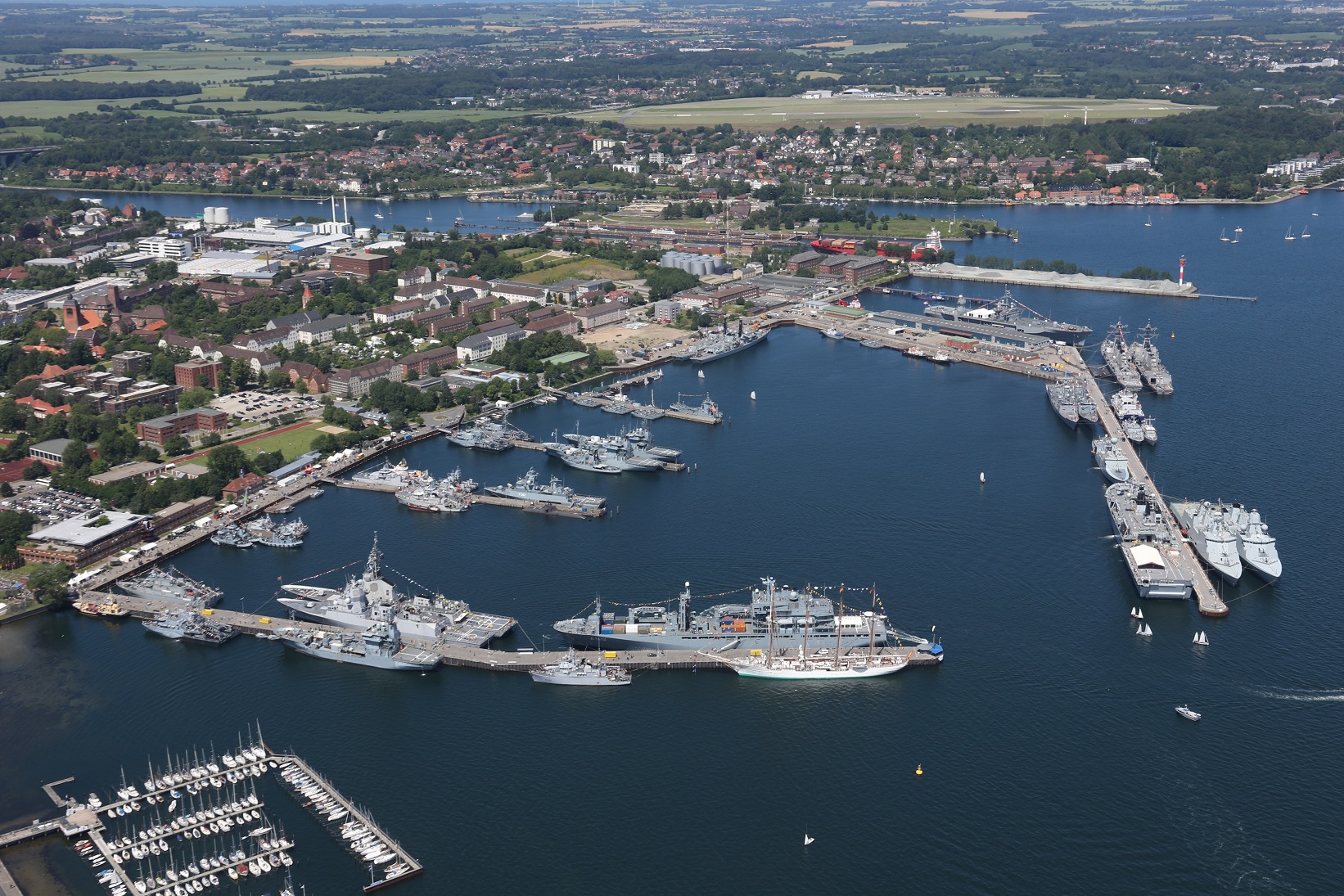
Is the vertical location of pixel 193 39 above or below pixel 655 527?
above

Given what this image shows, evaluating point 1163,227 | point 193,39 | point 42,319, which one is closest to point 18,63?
point 193,39

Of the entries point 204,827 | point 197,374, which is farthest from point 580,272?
point 204,827

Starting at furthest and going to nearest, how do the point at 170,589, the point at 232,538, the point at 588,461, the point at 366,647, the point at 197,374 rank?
the point at 197,374
the point at 588,461
the point at 232,538
the point at 170,589
the point at 366,647

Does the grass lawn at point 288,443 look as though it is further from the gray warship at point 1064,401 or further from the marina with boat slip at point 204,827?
the gray warship at point 1064,401

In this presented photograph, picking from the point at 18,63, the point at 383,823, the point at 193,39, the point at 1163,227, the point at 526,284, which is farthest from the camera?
the point at 193,39

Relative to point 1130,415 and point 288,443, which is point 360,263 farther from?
point 1130,415

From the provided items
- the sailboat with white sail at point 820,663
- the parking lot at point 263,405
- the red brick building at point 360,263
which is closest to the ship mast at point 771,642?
the sailboat with white sail at point 820,663

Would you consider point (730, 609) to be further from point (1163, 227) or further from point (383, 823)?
point (1163, 227)
